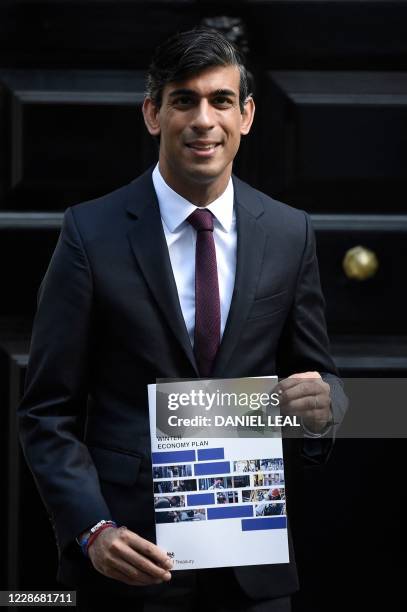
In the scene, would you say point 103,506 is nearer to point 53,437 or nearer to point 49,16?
point 53,437

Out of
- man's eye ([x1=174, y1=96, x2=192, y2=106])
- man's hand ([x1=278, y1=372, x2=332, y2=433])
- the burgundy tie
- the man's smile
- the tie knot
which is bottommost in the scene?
man's hand ([x1=278, y1=372, x2=332, y2=433])

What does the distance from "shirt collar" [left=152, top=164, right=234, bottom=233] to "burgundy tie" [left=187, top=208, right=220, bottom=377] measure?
0.04m

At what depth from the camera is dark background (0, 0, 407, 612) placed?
3328mm

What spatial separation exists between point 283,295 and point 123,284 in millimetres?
300

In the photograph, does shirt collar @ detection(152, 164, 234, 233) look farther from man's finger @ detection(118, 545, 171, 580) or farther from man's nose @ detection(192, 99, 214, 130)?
man's finger @ detection(118, 545, 171, 580)

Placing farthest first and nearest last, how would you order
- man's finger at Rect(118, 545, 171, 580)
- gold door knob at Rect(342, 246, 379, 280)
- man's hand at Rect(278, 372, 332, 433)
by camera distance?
gold door knob at Rect(342, 246, 379, 280)
man's hand at Rect(278, 372, 332, 433)
man's finger at Rect(118, 545, 171, 580)

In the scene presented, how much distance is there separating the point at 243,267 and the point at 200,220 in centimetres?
12

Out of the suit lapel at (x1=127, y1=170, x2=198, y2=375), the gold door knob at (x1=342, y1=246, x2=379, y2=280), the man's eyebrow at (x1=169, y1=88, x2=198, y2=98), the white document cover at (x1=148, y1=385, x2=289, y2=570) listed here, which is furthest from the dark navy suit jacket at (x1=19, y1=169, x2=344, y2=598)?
the gold door knob at (x1=342, y1=246, x2=379, y2=280)

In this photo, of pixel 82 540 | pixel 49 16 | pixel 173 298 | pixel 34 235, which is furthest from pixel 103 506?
pixel 49 16

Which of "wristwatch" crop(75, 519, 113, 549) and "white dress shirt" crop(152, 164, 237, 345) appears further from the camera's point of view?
"white dress shirt" crop(152, 164, 237, 345)

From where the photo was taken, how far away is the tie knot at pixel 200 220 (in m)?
2.57

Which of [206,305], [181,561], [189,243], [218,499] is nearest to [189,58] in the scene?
[189,243]

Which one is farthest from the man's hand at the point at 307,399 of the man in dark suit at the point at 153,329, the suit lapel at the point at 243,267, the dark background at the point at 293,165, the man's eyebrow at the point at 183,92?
the dark background at the point at 293,165

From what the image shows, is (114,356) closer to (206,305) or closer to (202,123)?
(206,305)
